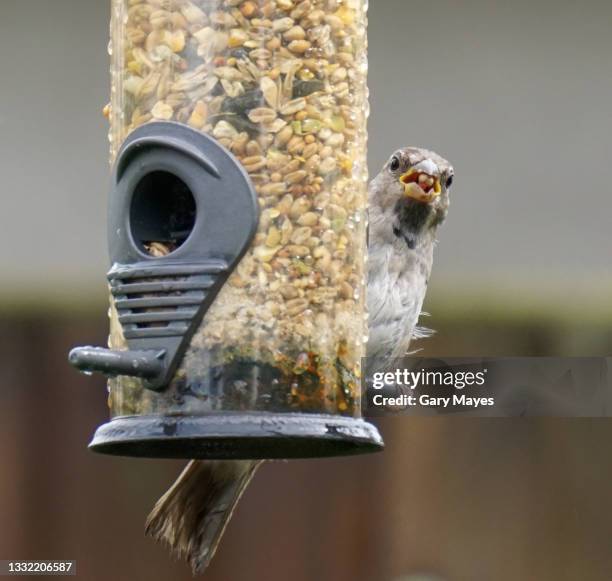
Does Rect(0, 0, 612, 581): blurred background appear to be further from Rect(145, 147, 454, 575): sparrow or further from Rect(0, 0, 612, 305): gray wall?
Rect(145, 147, 454, 575): sparrow

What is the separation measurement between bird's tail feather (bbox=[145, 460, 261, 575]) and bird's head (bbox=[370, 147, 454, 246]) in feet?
3.73

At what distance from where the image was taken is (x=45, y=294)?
6.73 meters

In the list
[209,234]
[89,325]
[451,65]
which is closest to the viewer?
[209,234]

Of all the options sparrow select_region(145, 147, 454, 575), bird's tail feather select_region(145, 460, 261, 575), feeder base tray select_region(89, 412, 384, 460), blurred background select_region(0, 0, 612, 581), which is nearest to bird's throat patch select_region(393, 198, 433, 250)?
sparrow select_region(145, 147, 454, 575)

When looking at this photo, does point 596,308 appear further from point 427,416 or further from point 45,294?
point 45,294

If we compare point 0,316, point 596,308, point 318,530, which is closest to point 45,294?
point 0,316

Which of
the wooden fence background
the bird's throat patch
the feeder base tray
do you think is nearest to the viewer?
the feeder base tray

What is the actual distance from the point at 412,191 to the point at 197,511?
1.29 meters

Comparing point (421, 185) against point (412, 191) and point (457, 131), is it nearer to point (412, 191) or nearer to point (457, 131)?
point (412, 191)

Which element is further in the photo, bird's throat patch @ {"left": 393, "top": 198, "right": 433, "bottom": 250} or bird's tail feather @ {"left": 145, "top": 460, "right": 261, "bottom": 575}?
bird's throat patch @ {"left": 393, "top": 198, "right": 433, "bottom": 250}

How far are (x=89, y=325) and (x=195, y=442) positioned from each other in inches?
85.6

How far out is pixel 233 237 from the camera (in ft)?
14.4

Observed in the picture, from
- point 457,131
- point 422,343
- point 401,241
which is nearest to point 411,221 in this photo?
point 401,241

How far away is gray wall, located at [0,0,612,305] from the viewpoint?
6742 mm
